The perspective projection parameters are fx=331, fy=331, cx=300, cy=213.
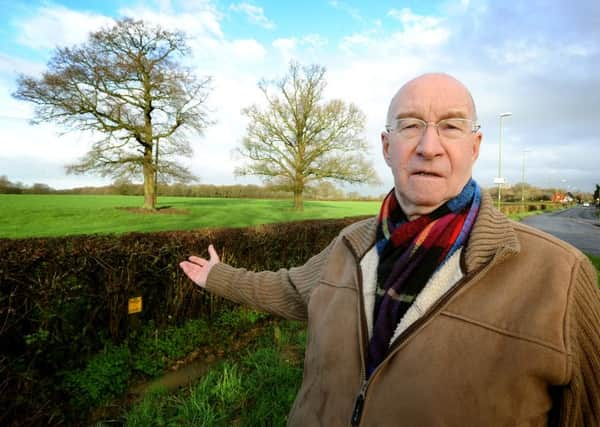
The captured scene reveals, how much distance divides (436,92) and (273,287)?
144cm

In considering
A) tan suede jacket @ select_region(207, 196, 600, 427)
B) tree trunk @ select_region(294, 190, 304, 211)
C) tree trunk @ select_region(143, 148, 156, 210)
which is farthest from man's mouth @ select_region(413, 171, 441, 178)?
tree trunk @ select_region(294, 190, 304, 211)

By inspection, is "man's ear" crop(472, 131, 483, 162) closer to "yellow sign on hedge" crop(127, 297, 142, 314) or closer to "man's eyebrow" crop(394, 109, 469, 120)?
"man's eyebrow" crop(394, 109, 469, 120)

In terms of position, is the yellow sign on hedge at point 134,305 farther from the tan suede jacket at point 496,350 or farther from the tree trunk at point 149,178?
the tree trunk at point 149,178

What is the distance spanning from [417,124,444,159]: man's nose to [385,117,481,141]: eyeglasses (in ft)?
0.06

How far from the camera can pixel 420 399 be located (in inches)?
46.5

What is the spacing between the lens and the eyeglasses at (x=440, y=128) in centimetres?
145

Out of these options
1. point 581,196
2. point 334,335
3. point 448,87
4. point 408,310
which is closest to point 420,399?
point 408,310

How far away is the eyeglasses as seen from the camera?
1.45m

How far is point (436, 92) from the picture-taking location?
57.0 inches

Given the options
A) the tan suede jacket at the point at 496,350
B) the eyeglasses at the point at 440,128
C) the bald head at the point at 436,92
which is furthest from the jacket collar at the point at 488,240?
the bald head at the point at 436,92

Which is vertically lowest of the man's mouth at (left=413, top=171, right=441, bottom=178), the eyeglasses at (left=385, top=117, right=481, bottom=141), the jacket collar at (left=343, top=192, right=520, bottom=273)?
the jacket collar at (left=343, top=192, right=520, bottom=273)

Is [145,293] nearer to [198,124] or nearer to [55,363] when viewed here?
[55,363]

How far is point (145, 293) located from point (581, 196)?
723 ft

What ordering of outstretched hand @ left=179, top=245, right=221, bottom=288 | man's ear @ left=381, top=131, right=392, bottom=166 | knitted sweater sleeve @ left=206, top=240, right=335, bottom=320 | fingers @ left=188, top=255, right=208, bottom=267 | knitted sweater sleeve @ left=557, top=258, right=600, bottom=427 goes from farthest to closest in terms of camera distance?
fingers @ left=188, top=255, right=208, bottom=267
outstretched hand @ left=179, top=245, right=221, bottom=288
knitted sweater sleeve @ left=206, top=240, right=335, bottom=320
man's ear @ left=381, top=131, right=392, bottom=166
knitted sweater sleeve @ left=557, top=258, right=600, bottom=427
